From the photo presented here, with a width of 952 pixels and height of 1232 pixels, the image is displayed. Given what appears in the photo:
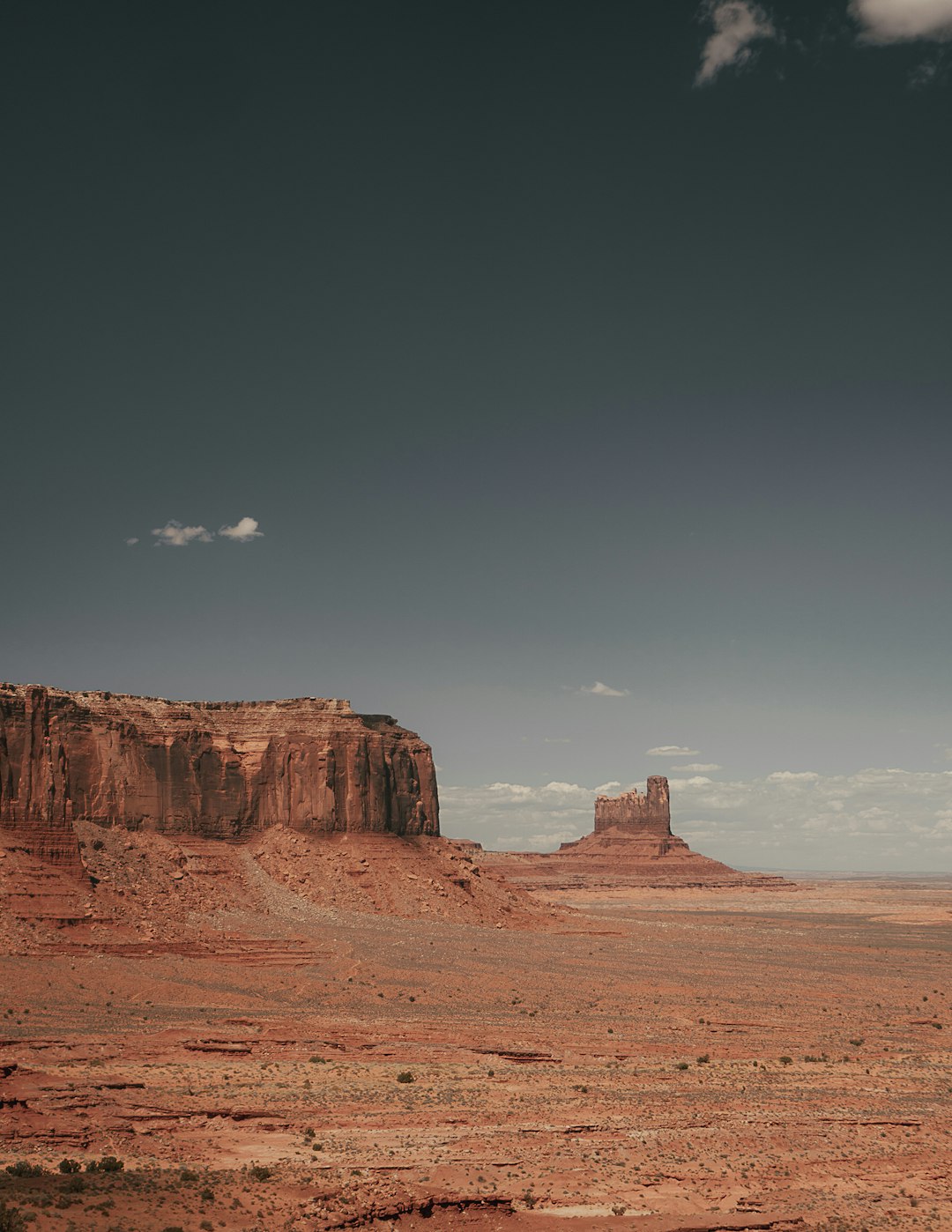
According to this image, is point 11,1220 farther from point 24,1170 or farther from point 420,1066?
point 420,1066

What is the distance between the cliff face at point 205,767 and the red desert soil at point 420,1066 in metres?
3.55

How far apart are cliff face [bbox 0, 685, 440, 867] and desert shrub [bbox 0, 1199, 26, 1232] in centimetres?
4429

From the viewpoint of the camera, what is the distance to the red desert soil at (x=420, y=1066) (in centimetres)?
2155

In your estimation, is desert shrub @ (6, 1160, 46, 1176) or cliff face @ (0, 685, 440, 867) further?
cliff face @ (0, 685, 440, 867)

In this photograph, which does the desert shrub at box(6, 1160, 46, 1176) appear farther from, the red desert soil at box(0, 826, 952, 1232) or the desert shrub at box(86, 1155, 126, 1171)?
the desert shrub at box(86, 1155, 126, 1171)

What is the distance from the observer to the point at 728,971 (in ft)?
204

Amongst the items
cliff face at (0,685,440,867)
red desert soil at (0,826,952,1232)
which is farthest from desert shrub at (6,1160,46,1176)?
cliff face at (0,685,440,867)

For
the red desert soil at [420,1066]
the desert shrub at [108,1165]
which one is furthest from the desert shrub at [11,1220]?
the desert shrub at [108,1165]

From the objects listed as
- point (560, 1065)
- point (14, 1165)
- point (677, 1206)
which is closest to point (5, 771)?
point (560, 1065)

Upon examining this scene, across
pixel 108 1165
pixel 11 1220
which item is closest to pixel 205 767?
pixel 108 1165

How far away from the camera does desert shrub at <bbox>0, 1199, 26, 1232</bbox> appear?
16.3 m

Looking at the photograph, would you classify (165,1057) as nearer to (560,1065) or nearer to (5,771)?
(560,1065)

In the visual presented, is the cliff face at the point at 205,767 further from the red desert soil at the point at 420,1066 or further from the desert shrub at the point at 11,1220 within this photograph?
the desert shrub at the point at 11,1220

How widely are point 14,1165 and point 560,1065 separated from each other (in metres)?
18.2
